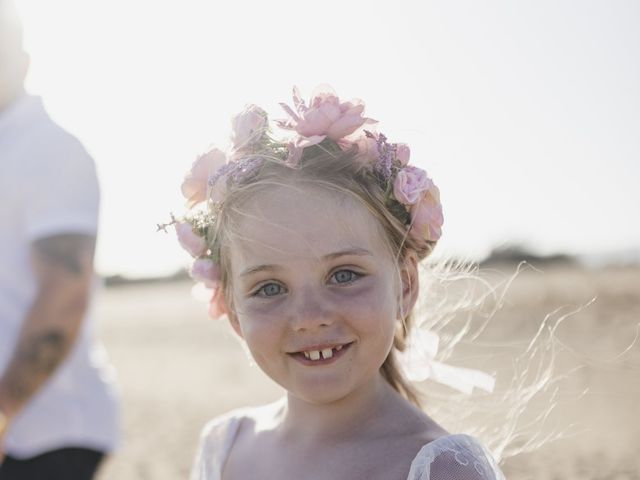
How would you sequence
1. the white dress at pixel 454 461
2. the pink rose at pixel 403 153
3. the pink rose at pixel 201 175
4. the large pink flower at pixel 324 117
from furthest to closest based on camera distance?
the pink rose at pixel 201 175 < the pink rose at pixel 403 153 < the large pink flower at pixel 324 117 < the white dress at pixel 454 461

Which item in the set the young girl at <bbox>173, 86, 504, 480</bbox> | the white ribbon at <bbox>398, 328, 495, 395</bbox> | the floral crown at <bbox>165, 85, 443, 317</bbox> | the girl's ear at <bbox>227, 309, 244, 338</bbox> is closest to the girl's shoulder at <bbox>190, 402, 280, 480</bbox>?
the young girl at <bbox>173, 86, 504, 480</bbox>

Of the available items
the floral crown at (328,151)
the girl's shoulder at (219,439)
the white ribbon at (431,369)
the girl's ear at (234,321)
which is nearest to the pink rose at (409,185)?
the floral crown at (328,151)

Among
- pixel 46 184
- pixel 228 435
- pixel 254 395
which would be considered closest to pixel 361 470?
pixel 228 435

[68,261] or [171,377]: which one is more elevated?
[68,261]

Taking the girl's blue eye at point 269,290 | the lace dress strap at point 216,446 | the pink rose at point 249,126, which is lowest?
the lace dress strap at point 216,446

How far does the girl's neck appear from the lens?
2697 millimetres

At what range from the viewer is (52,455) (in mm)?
3479

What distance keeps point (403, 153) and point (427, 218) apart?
211 millimetres

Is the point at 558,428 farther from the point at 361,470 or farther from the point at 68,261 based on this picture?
the point at 68,261

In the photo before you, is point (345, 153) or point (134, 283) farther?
point (134, 283)

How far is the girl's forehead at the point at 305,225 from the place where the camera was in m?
2.56

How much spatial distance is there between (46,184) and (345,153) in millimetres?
1295

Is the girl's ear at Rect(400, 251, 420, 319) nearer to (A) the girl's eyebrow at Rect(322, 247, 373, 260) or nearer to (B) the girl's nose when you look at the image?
(A) the girl's eyebrow at Rect(322, 247, 373, 260)

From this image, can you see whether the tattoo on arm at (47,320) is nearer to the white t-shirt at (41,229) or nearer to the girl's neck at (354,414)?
the white t-shirt at (41,229)
